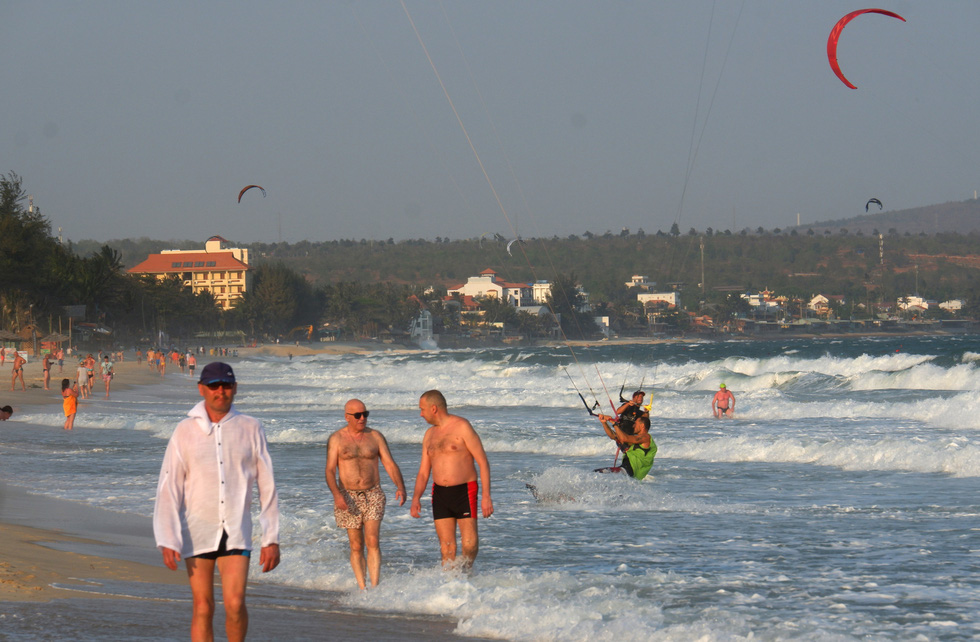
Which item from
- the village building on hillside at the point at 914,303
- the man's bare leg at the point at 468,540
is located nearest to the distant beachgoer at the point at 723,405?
the man's bare leg at the point at 468,540

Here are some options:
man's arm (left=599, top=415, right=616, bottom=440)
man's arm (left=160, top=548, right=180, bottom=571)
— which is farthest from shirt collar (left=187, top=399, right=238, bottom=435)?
man's arm (left=599, top=415, right=616, bottom=440)

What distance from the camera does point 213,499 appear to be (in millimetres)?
4648

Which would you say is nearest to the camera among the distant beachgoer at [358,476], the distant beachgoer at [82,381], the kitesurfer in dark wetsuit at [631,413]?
the distant beachgoer at [358,476]

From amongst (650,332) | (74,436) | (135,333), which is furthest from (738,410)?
Result: (650,332)

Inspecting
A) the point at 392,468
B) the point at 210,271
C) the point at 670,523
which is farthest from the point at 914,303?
the point at 392,468

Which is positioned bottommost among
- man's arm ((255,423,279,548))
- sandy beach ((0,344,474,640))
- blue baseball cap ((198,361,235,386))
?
sandy beach ((0,344,474,640))

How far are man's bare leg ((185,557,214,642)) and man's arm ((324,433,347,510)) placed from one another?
2.29m

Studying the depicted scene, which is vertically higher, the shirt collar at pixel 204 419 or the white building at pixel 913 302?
the white building at pixel 913 302

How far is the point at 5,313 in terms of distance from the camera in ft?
222

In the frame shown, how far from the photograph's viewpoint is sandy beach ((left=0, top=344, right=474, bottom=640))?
229 inches

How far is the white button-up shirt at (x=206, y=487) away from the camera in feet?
15.1

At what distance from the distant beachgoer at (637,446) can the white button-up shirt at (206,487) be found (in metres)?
7.07

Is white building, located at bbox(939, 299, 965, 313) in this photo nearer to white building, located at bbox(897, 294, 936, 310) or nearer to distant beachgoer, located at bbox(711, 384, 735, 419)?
white building, located at bbox(897, 294, 936, 310)

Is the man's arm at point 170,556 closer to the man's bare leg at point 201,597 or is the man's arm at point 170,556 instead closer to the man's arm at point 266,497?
the man's bare leg at point 201,597
